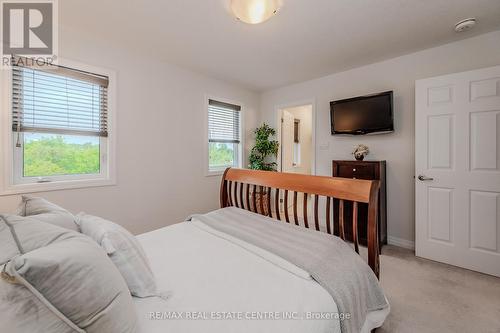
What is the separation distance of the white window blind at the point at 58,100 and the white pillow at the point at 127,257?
1786mm

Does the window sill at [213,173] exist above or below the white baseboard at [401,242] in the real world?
above

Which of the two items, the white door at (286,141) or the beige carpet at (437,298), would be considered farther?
the white door at (286,141)

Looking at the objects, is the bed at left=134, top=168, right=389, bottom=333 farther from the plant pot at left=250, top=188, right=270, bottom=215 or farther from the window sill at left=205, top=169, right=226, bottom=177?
the window sill at left=205, top=169, right=226, bottom=177

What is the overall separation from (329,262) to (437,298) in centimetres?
145

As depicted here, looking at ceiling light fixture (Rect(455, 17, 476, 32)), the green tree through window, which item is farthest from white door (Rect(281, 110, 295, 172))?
the green tree through window

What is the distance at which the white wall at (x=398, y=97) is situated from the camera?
2.42 meters

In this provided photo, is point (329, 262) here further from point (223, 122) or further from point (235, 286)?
point (223, 122)

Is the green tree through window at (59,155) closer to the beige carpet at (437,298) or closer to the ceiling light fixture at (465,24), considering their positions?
the beige carpet at (437,298)

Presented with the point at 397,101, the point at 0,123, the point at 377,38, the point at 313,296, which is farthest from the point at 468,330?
the point at 0,123

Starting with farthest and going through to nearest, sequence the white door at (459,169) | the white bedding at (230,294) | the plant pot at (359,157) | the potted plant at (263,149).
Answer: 1. the potted plant at (263,149)
2. the plant pot at (359,157)
3. the white door at (459,169)
4. the white bedding at (230,294)

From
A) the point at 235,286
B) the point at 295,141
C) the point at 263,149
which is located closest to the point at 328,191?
the point at 235,286

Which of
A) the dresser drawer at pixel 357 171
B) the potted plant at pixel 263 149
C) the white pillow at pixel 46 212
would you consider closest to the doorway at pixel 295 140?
the potted plant at pixel 263 149

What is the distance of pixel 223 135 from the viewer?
3.86m

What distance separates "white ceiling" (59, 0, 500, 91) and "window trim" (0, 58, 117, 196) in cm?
48
